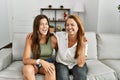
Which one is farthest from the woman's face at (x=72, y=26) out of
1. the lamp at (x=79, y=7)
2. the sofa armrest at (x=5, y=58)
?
the lamp at (x=79, y=7)

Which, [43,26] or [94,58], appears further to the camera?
[94,58]

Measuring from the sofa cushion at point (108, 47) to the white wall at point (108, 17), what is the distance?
164 cm

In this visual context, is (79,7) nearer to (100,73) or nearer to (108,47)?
(108,47)

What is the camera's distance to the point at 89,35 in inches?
99.9

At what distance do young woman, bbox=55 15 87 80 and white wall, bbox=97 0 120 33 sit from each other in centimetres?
240

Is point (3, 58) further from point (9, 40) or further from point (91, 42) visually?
point (9, 40)

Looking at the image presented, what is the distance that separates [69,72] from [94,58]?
0.65 metres

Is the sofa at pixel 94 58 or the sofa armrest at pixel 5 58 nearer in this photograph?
the sofa at pixel 94 58

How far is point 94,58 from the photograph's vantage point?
2520 millimetres

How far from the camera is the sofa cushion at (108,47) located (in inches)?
102

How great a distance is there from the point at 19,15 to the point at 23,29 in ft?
1.51

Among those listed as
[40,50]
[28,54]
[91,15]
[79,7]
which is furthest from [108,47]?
[79,7]

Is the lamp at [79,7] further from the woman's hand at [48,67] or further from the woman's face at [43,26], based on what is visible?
the woman's hand at [48,67]

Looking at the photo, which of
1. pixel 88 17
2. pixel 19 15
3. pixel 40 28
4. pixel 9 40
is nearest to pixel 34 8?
pixel 19 15
